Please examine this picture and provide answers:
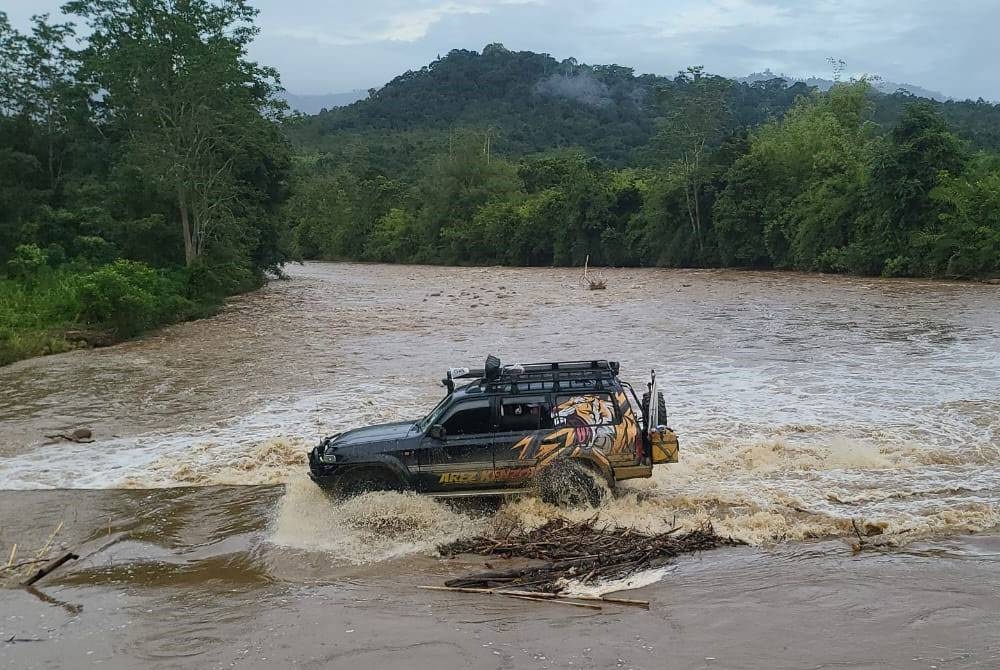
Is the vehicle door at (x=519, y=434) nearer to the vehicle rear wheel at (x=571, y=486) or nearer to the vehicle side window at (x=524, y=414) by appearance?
the vehicle side window at (x=524, y=414)

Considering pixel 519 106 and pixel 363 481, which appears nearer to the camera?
pixel 363 481

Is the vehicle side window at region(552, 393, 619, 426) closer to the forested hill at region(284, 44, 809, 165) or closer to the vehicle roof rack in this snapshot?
the vehicle roof rack

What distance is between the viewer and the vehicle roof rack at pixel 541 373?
32.6 feet

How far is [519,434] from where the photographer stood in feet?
31.7

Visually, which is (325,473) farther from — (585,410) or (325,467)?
(585,410)

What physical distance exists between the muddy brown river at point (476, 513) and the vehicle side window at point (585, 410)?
104 cm

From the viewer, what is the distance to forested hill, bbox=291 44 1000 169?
116m

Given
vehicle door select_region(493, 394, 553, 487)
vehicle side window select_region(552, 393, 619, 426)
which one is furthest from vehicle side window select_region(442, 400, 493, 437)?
vehicle side window select_region(552, 393, 619, 426)

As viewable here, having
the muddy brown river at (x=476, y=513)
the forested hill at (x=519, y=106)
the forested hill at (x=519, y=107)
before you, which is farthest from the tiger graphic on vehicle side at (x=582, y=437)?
the forested hill at (x=519, y=106)

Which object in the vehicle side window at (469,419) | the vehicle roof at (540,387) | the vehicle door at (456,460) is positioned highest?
the vehicle roof at (540,387)

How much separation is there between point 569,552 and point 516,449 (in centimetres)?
177

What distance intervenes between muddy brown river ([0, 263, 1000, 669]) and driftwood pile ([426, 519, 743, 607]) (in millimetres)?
233

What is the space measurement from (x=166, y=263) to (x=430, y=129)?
364ft

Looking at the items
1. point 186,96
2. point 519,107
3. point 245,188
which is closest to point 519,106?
point 519,107
